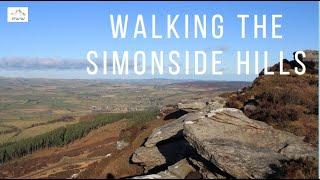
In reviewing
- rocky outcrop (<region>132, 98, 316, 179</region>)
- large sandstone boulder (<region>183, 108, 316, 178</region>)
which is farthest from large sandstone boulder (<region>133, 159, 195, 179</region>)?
large sandstone boulder (<region>183, 108, 316, 178</region>)

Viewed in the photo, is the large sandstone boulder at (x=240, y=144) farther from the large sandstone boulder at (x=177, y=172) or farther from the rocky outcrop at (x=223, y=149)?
the large sandstone boulder at (x=177, y=172)

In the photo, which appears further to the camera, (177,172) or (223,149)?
(177,172)

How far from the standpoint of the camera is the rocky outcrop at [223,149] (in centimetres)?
2267

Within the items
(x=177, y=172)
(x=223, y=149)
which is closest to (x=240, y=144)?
(x=223, y=149)

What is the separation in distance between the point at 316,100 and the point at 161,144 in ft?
42.8

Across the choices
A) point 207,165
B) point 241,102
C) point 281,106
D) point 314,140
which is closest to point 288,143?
point 314,140

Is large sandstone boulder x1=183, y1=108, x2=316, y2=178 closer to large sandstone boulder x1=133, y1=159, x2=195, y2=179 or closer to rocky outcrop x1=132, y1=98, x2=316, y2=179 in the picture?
rocky outcrop x1=132, y1=98, x2=316, y2=179

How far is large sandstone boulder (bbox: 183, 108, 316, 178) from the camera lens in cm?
2245

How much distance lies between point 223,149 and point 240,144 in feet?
5.34

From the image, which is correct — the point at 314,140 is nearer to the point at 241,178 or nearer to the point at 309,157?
the point at 309,157

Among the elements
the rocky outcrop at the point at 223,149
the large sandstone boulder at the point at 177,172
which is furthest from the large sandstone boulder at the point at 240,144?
the large sandstone boulder at the point at 177,172

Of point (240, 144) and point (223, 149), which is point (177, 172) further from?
point (240, 144)

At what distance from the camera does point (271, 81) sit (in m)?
44.8

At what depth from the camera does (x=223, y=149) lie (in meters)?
23.7
